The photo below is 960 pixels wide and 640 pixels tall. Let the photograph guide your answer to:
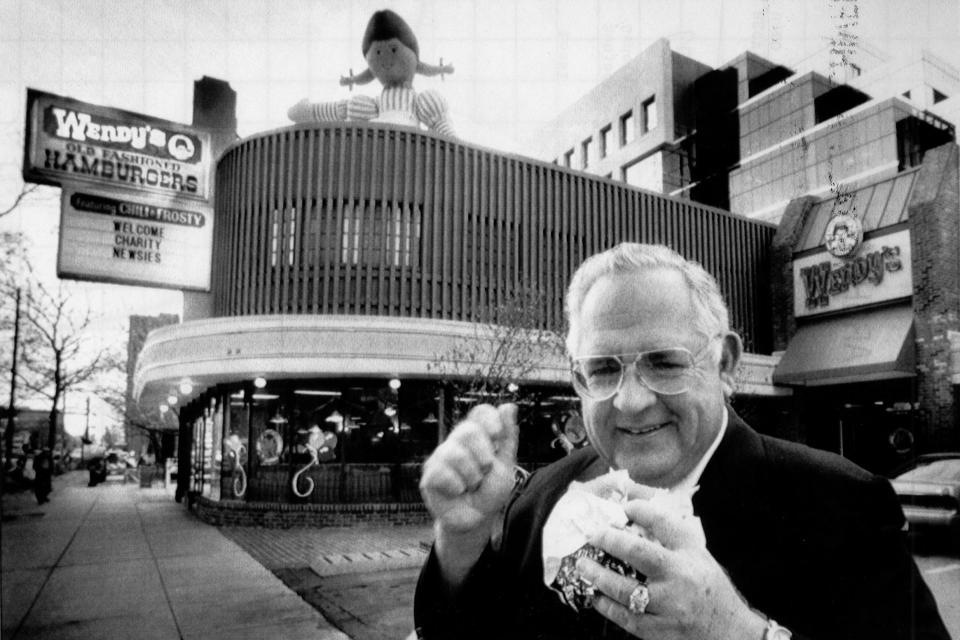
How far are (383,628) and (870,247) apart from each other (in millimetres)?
16223

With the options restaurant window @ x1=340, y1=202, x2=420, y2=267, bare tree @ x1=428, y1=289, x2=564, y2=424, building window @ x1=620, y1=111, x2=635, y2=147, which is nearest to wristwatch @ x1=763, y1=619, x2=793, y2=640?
bare tree @ x1=428, y1=289, x2=564, y2=424

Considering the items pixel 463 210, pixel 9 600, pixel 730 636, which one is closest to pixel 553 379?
pixel 463 210

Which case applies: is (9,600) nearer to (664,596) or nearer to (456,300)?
(664,596)

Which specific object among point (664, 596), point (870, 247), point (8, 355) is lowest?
point (664, 596)

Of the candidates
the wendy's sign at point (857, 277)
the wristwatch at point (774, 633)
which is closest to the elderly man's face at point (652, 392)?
the wristwatch at point (774, 633)

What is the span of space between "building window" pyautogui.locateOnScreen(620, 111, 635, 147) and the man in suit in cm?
3633

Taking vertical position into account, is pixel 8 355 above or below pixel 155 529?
above

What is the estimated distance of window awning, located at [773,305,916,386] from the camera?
48.4 ft

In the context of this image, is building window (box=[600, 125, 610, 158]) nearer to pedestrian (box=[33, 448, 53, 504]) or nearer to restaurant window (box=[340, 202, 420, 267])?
restaurant window (box=[340, 202, 420, 267])

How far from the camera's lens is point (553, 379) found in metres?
13.9

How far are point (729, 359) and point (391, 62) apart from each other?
15.7 metres

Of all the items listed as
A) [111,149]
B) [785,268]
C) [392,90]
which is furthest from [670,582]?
[785,268]

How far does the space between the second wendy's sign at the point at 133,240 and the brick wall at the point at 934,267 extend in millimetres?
14580

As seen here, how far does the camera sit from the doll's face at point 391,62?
50.2 ft
